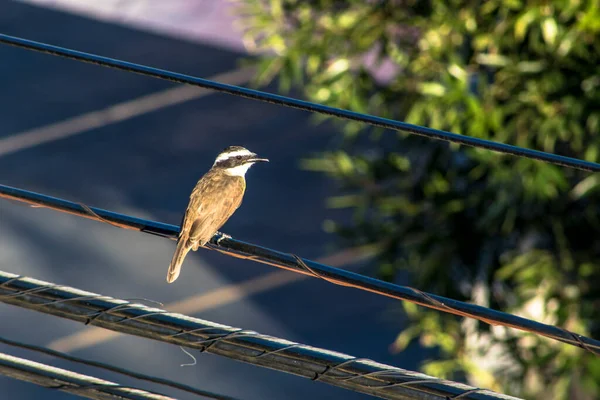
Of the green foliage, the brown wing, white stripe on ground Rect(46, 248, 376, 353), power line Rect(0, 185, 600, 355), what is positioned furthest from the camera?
white stripe on ground Rect(46, 248, 376, 353)

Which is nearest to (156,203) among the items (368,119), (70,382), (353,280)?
(70,382)

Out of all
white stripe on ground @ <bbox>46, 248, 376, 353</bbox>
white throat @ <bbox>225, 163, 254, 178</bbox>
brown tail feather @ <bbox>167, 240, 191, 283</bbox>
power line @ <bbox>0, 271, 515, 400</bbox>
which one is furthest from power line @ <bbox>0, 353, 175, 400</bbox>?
white stripe on ground @ <bbox>46, 248, 376, 353</bbox>

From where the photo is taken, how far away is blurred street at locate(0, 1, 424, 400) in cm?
1228

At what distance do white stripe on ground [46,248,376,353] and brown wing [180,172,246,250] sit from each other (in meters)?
5.21

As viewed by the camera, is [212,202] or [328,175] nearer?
[212,202]

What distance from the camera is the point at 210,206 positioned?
652 cm

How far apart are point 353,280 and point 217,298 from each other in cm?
897

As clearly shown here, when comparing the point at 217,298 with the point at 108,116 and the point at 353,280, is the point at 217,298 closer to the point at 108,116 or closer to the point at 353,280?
the point at 108,116

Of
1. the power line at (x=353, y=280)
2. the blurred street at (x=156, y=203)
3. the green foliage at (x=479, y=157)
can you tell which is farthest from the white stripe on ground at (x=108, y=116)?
the power line at (x=353, y=280)

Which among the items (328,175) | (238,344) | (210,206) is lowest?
(238,344)

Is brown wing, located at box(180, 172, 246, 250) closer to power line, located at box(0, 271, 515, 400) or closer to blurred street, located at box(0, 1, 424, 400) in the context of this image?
power line, located at box(0, 271, 515, 400)

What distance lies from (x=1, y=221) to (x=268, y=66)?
6662mm

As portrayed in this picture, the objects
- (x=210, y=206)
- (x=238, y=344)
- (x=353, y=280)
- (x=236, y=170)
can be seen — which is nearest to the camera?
(x=353, y=280)

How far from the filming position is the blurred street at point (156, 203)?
12.3 metres
